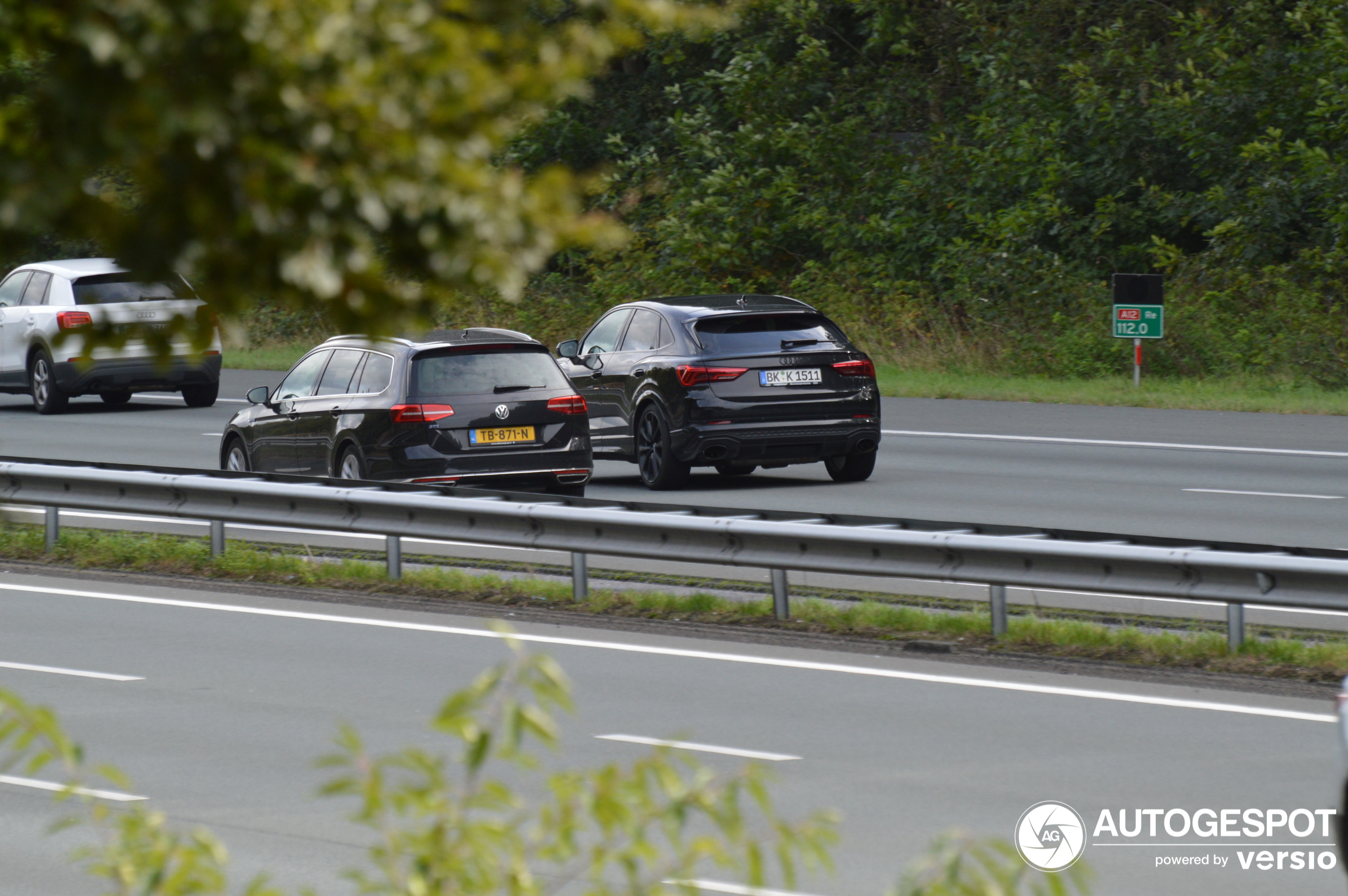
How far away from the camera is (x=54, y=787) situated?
25.2ft

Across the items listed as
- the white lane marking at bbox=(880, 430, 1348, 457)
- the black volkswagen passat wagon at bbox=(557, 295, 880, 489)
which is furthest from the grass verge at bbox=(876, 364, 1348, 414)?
the black volkswagen passat wagon at bbox=(557, 295, 880, 489)

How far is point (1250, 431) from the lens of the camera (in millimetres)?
22156

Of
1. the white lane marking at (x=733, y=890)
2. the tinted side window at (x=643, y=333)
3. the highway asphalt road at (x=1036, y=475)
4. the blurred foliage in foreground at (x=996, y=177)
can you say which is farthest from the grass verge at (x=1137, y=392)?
the white lane marking at (x=733, y=890)

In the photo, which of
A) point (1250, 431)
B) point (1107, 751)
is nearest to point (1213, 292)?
point (1250, 431)

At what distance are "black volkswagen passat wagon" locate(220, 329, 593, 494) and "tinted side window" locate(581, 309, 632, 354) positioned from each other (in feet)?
7.64

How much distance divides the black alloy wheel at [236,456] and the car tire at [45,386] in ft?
34.4

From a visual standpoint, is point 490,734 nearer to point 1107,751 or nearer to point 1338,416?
point 1107,751

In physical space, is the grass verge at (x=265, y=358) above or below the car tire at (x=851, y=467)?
above

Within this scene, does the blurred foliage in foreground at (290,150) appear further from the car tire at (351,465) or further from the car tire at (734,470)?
the car tire at (734,470)

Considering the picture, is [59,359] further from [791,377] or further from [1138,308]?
[1138,308]

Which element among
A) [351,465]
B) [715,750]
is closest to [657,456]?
[351,465]

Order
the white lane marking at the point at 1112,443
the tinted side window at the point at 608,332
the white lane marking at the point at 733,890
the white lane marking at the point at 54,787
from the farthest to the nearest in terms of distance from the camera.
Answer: the white lane marking at the point at 1112,443 < the tinted side window at the point at 608,332 < the white lane marking at the point at 54,787 < the white lane marking at the point at 733,890

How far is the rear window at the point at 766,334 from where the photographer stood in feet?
57.2

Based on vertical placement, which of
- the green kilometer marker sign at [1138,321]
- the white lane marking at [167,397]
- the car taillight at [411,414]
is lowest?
the white lane marking at [167,397]
